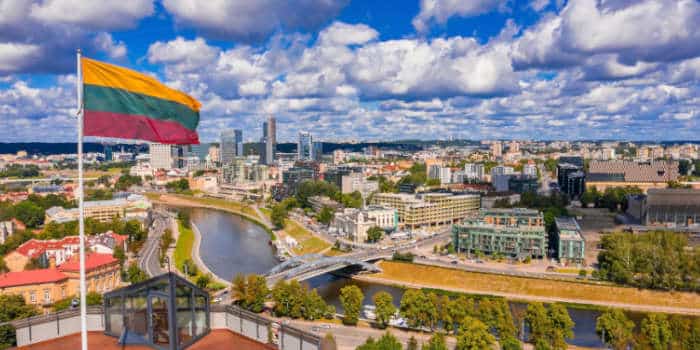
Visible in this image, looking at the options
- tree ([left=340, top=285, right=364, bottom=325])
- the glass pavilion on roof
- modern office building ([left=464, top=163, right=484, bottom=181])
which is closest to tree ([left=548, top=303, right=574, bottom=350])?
tree ([left=340, top=285, right=364, bottom=325])

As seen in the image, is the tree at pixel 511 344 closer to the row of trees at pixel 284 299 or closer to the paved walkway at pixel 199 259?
the row of trees at pixel 284 299

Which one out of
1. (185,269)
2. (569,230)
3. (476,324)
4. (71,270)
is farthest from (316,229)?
(476,324)

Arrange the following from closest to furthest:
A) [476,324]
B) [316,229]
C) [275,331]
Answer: [275,331]
[476,324]
[316,229]

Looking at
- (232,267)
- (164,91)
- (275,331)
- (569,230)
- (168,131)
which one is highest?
(164,91)

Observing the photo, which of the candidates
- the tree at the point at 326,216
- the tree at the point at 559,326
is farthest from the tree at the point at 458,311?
the tree at the point at 326,216

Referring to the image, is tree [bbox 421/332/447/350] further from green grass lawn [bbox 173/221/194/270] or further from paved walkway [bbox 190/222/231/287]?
A: green grass lawn [bbox 173/221/194/270]

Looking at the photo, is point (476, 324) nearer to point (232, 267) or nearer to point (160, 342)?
point (160, 342)

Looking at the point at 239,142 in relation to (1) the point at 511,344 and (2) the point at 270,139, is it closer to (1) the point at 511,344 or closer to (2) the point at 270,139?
(2) the point at 270,139
